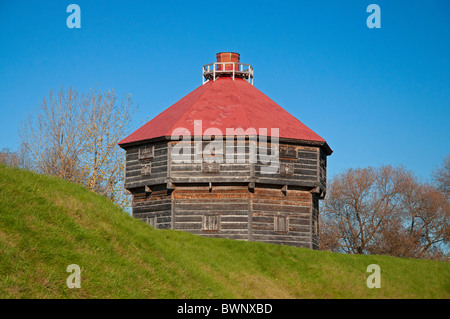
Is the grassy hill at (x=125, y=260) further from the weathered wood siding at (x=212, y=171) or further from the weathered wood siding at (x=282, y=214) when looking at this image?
the weathered wood siding at (x=212, y=171)

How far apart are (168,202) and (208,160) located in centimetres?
293

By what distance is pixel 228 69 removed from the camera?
123 feet

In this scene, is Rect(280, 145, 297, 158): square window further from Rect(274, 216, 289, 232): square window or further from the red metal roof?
Rect(274, 216, 289, 232): square window

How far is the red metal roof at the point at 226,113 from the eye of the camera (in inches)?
1267

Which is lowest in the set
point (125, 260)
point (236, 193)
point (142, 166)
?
point (125, 260)

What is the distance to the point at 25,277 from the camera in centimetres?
1270

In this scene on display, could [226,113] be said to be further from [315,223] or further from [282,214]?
[315,223]

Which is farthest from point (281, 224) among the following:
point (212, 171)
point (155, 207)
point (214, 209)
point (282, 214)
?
point (155, 207)

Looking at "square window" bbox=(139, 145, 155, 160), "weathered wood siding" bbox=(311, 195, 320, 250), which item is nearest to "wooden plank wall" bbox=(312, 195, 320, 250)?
"weathered wood siding" bbox=(311, 195, 320, 250)

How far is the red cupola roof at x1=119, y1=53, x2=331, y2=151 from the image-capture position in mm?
32188

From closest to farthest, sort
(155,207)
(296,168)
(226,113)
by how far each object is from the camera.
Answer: (296,168), (155,207), (226,113)

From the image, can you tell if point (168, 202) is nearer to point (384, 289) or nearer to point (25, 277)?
point (384, 289)

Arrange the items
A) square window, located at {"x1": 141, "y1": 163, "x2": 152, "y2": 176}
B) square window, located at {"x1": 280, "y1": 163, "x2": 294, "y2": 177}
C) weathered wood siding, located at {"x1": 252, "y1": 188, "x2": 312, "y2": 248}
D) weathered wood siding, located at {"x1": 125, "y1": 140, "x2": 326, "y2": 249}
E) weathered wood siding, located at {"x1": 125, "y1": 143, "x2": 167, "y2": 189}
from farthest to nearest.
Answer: square window, located at {"x1": 141, "y1": 163, "x2": 152, "y2": 176}, weathered wood siding, located at {"x1": 125, "y1": 143, "x2": 167, "y2": 189}, square window, located at {"x1": 280, "y1": 163, "x2": 294, "y2": 177}, weathered wood siding, located at {"x1": 252, "y1": 188, "x2": 312, "y2": 248}, weathered wood siding, located at {"x1": 125, "y1": 140, "x2": 326, "y2": 249}

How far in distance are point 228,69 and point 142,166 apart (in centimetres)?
847
